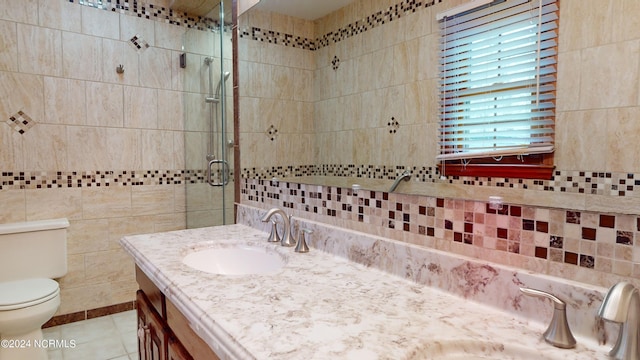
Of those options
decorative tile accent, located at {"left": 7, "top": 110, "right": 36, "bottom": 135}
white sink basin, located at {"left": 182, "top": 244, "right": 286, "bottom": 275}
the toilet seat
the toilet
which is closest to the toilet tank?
the toilet

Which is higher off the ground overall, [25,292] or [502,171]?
[502,171]

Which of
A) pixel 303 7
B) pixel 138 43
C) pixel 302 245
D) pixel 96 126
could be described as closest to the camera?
pixel 302 245

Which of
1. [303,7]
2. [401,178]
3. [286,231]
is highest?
[303,7]

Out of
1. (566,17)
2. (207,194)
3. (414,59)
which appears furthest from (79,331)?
(566,17)

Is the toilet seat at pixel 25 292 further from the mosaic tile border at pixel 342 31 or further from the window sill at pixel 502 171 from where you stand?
the window sill at pixel 502 171

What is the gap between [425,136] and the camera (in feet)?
3.61

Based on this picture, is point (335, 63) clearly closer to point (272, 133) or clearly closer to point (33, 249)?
point (272, 133)

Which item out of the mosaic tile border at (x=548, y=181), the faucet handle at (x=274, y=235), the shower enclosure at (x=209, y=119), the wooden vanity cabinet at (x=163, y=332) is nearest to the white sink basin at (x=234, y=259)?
the faucet handle at (x=274, y=235)

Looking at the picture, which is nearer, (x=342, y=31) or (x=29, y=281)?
(x=342, y=31)

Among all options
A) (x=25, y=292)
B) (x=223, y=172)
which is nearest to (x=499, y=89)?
(x=223, y=172)

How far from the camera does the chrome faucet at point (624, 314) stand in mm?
584

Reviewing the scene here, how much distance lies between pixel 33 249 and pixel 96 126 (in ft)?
2.90

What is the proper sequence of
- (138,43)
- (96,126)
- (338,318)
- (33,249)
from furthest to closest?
(138,43) → (96,126) → (33,249) → (338,318)

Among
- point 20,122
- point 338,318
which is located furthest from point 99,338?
point 338,318
